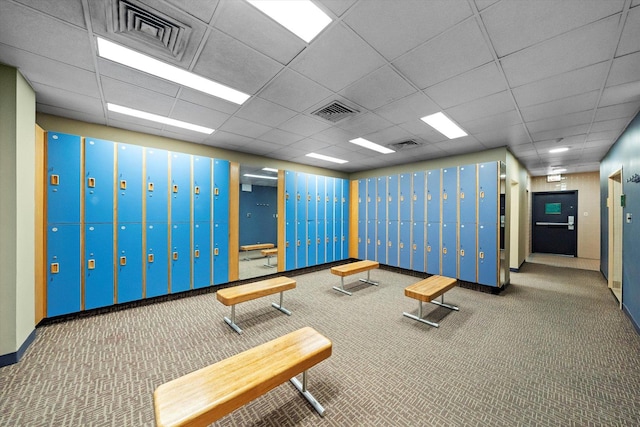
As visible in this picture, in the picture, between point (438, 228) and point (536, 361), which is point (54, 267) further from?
point (438, 228)

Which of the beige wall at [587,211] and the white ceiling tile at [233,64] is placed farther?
the beige wall at [587,211]

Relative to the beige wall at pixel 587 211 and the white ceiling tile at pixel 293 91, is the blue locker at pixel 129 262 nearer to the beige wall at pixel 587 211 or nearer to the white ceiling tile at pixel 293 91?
the white ceiling tile at pixel 293 91

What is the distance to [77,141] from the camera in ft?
10.1

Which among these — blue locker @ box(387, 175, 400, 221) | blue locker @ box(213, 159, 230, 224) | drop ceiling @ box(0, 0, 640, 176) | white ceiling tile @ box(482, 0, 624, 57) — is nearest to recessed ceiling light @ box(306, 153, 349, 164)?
blue locker @ box(387, 175, 400, 221)

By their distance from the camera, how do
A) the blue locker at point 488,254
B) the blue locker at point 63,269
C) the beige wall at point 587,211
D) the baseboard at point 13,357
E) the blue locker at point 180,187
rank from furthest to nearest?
1. the beige wall at point 587,211
2. the blue locker at point 488,254
3. the blue locker at point 180,187
4. the blue locker at point 63,269
5. the baseboard at point 13,357

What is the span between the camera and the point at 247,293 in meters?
2.95

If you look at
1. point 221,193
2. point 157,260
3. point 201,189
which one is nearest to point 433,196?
point 221,193

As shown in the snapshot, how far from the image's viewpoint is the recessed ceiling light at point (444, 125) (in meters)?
3.09

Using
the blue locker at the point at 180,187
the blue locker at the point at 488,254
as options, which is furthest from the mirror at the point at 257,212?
the blue locker at the point at 488,254

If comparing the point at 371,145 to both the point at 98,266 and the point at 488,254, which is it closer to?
the point at 488,254

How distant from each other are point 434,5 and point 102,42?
2.43 m

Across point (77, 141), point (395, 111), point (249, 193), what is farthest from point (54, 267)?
point (249, 193)

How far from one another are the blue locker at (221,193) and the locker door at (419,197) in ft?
13.6

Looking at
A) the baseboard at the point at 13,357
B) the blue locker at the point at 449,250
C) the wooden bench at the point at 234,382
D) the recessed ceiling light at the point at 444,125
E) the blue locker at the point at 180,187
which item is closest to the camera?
the wooden bench at the point at 234,382
